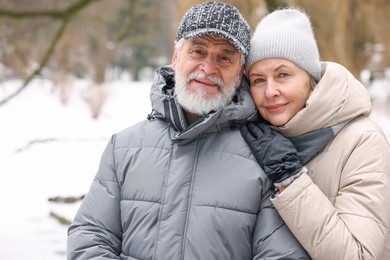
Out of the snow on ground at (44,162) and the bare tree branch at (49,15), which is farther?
the snow on ground at (44,162)

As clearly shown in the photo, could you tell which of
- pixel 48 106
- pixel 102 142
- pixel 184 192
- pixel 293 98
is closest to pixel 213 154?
pixel 184 192

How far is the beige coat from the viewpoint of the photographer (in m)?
1.78

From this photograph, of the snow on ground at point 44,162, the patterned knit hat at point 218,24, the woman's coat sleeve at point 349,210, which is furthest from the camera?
the snow on ground at point 44,162

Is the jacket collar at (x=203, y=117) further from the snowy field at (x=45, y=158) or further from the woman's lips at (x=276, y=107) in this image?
the snowy field at (x=45, y=158)

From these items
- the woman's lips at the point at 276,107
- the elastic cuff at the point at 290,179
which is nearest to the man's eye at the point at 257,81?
the woman's lips at the point at 276,107

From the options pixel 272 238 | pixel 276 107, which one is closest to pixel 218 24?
pixel 276 107

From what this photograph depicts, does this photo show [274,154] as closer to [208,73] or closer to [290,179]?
[290,179]

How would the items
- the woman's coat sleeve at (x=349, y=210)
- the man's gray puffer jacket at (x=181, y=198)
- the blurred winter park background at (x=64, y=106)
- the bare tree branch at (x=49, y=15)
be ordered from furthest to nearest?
the blurred winter park background at (x=64, y=106), the bare tree branch at (x=49, y=15), the man's gray puffer jacket at (x=181, y=198), the woman's coat sleeve at (x=349, y=210)

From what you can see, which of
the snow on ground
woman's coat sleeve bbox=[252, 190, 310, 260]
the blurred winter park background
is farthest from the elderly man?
the snow on ground

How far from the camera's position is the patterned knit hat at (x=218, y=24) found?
2010mm

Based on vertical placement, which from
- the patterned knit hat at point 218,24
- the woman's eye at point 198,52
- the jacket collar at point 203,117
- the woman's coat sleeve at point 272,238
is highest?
the patterned knit hat at point 218,24

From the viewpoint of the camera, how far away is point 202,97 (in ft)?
6.73

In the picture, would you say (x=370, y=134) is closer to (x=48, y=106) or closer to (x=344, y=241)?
(x=344, y=241)

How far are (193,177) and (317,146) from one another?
449mm
